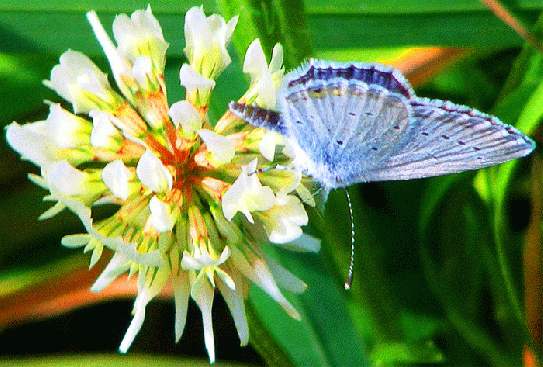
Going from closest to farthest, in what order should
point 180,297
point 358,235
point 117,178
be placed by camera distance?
point 117,178
point 180,297
point 358,235

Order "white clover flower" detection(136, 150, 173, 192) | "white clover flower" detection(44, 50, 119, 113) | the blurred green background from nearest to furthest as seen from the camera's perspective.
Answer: "white clover flower" detection(136, 150, 173, 192) < "white clover flower" detection(44, 50, 119, 113) < the blurred green background

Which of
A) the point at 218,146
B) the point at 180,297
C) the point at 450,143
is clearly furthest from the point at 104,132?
the point at 450,143

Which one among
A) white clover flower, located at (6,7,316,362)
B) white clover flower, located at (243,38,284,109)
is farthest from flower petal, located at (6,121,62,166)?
white clover flower, located at (243,38,284,109)

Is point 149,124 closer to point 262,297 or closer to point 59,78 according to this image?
point 59,78

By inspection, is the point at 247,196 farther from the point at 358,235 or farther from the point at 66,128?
the point at 358,235

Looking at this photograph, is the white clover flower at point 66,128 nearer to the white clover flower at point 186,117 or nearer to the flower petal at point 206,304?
the white clover flower at point 186,117

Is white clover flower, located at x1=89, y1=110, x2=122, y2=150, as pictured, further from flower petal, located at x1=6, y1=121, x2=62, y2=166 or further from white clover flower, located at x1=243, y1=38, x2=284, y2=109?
white clover flower, located at x1=243, y1=38, x2=284, y2=109
